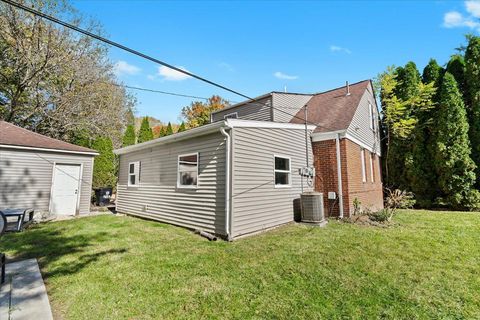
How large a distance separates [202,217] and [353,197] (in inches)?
220

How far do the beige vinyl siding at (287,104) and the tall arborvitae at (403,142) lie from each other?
18.5ft

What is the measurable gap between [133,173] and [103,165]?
6.83 m

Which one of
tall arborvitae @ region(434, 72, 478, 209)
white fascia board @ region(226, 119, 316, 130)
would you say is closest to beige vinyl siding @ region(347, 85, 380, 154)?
white fascia board @ region(226, 119, 316, 130)

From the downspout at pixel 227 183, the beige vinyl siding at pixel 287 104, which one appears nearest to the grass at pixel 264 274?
the downspout at pixel 227 183

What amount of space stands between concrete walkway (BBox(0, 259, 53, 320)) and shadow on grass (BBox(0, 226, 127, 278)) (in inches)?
9.5

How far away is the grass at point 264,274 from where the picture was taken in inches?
124

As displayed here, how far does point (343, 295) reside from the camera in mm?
3479

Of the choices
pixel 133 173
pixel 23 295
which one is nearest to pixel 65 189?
pixel 133 173

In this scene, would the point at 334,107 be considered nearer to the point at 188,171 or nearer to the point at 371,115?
the point at 371,115

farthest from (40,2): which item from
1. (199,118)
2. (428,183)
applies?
(428,183)

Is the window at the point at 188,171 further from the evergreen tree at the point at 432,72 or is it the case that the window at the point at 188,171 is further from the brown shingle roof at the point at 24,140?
the evergreen tree at the point at 432,72

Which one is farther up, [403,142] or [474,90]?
[474,90]

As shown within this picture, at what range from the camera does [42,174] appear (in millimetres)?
9805

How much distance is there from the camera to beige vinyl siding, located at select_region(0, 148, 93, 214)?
Answer: 29.5ft
